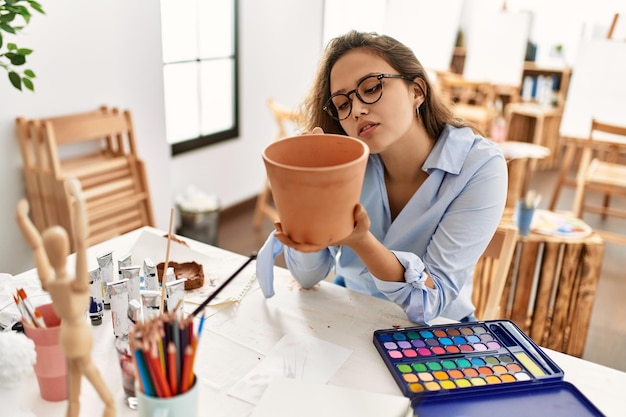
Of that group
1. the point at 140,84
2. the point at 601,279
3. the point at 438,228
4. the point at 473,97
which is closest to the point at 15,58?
the point at 438,228

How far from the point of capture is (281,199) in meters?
0.79

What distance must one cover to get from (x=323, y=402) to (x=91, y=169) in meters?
1.84

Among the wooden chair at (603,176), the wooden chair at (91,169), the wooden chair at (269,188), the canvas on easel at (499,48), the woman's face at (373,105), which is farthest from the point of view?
the canvas on easel at (499,48)

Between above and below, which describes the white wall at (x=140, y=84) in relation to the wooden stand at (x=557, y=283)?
above

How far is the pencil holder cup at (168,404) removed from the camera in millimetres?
697

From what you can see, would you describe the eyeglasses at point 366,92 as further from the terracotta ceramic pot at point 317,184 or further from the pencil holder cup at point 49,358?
the pencil holder cup at point 49,358

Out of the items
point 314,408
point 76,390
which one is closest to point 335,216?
point 314,408

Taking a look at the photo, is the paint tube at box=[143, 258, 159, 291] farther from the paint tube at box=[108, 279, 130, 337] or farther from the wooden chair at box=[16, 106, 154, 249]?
the wooden chair at box=[16, 106, 154, 249]

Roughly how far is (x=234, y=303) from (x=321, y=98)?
557 millimetres

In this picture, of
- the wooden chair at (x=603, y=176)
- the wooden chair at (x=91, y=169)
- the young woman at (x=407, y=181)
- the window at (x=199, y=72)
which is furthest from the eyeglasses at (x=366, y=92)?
the wooden chair at (x=603, y=176)

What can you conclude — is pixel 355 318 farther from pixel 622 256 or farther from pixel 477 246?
pixel 622 256

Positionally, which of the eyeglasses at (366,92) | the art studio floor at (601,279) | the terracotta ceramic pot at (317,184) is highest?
the eyeglasses at (366,92)

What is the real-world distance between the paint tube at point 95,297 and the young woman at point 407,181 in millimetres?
329

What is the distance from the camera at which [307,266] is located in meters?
1.25
